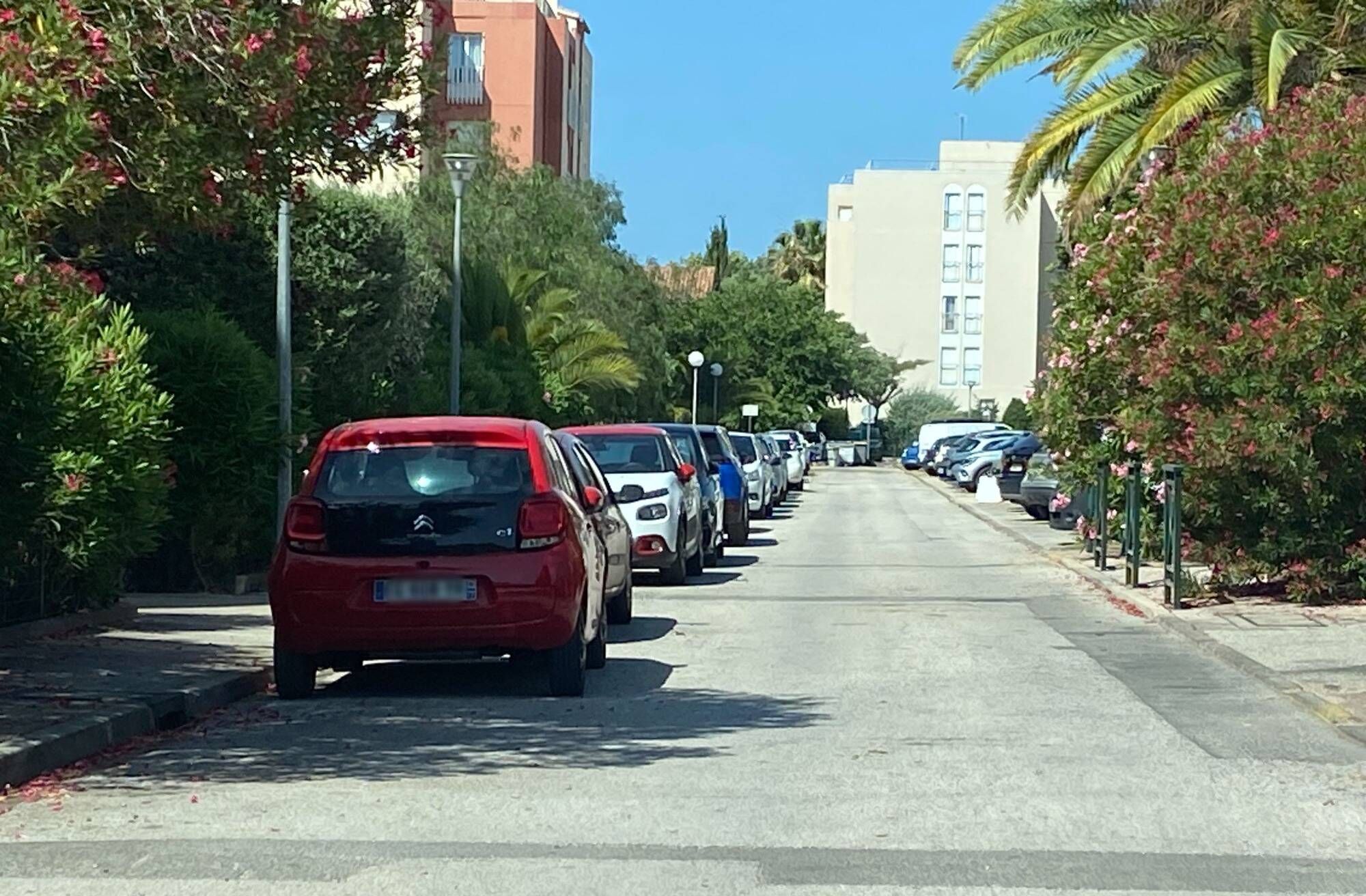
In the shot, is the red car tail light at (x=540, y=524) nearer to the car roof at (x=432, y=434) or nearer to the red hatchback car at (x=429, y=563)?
the red hatchback car at (x=429, y=563)

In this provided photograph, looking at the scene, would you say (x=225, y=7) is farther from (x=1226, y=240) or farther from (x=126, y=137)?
(x=1226, y=240)

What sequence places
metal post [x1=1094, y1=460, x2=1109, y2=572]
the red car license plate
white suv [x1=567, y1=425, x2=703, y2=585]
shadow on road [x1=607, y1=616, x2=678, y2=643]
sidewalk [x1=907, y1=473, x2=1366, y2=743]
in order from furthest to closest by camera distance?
metal post [x1=1094, y1=460, x2=1109, y2=572], white suv [x1=567, y1=425, x2=703, y2=585], shadow on road [x1=607, y1=616, x2=678, y2=643], sidewalk [x1=907, y1=473, x2=1366, y2=743], the red car license plate

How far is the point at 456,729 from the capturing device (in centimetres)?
1062

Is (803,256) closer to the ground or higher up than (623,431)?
higher up

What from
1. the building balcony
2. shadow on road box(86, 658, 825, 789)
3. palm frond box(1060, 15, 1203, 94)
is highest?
the building balcony

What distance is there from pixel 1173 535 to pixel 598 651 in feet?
22.2

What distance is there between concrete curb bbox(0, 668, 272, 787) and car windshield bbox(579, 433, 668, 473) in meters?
8.12

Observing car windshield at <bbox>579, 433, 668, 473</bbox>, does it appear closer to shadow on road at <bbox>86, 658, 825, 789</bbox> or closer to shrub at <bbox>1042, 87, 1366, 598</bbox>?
shrub at <bbox>1042, 87, 1366, 598</bbox>

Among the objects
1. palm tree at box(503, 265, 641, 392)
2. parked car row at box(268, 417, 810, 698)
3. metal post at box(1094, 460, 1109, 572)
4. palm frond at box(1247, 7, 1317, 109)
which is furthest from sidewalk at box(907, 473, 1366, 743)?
palm tree at box(503, 265, 641, 392)

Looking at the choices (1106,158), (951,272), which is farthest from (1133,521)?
(951,272)

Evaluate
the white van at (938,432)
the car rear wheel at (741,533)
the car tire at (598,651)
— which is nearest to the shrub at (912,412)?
the white van at (938,432)

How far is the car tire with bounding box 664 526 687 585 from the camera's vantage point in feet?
66.7

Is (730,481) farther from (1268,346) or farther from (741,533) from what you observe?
(1268,346)

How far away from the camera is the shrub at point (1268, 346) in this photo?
1659 cm
